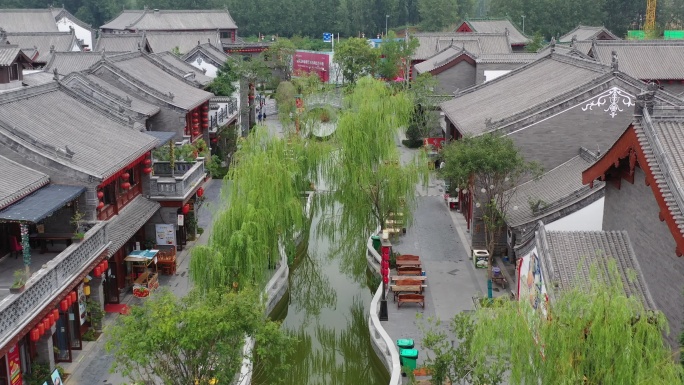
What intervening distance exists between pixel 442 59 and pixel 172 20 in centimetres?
3192

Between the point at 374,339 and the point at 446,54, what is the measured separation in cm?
3294

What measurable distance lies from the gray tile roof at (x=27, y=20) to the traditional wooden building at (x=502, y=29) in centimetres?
3696

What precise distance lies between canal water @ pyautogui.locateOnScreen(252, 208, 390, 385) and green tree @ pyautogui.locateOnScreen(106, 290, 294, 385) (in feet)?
14.6

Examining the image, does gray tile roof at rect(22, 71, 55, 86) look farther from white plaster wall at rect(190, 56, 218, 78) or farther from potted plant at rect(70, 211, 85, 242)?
potted plant at rect(70, 211, 85, 242)

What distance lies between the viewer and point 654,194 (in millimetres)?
13086

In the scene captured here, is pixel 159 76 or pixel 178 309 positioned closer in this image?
→ pixel 178 309

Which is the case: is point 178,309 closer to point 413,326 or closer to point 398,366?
point 398,366

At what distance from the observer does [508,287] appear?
21953mm

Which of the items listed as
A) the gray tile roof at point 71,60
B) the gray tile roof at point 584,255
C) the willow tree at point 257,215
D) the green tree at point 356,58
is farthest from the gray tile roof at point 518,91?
the green tree at point 356,58

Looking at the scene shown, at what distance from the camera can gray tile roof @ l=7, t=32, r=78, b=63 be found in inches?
1955

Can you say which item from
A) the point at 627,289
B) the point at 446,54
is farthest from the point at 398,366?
the point at 446,54

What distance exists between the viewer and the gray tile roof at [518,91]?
25672 mm

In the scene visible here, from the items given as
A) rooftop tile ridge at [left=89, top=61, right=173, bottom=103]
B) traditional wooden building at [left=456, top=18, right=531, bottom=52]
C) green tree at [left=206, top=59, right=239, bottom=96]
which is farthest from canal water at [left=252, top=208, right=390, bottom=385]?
traditional wooden building at [left=456, top=18, right=531, bottom=52]

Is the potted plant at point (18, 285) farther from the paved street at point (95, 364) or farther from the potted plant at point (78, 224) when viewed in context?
the paved street at point (95, 364)
